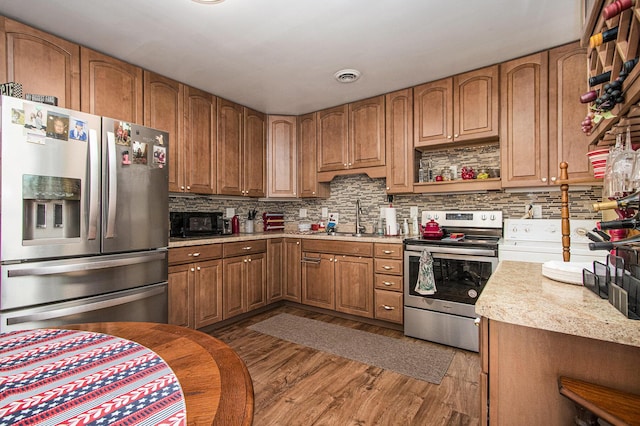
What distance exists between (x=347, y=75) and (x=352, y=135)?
80cm

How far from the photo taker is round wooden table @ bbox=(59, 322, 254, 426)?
20.8 inches

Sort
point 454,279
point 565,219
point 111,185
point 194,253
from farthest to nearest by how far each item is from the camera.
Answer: point 194,253 < point 454,279 < point 111,185 < point 565,219

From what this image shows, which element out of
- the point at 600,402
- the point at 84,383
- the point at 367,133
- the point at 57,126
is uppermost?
the point at 367,133

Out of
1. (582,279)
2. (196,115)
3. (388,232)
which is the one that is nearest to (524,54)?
(388,232)

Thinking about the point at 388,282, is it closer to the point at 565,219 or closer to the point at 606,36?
the point at 565,219

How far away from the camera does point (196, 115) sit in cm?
316

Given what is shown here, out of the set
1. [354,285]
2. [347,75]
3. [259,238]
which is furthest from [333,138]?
[354,285]

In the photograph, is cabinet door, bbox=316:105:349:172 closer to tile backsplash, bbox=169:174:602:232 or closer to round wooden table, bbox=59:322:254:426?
tile backsplash, bbox=169:174:602:232

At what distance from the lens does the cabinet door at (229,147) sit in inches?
134

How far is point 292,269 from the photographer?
365 centimetres

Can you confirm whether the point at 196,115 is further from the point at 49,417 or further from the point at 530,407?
the point at 530,407

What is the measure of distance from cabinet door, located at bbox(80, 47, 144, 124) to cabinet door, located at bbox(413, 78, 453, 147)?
2.53 meters

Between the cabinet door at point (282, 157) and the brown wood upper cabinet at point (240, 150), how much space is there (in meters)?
0.09

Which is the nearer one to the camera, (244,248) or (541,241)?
(541,241)
